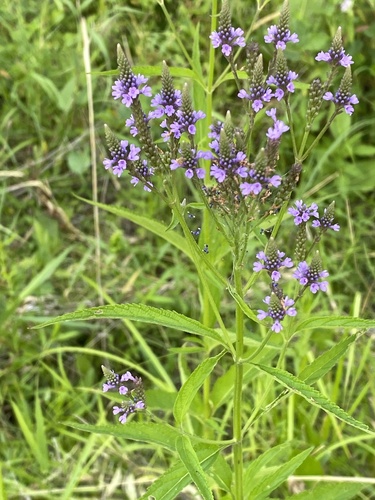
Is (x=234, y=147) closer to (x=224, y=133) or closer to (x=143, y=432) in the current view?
(x=224, y=133)

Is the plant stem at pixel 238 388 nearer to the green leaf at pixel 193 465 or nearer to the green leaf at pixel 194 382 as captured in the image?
the green leaf at pixel 194 382

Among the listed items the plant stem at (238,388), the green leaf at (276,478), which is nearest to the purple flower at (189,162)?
the plant stem at (238,388)

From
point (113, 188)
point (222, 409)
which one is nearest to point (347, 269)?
point (222, 409)

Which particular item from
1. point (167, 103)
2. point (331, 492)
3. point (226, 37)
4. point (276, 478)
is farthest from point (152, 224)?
point (331, 492)

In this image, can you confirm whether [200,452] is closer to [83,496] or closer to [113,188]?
[83,496]

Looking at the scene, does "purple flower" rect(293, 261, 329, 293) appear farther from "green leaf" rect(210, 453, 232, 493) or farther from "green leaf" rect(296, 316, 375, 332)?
"green leaf" rect(210, 453, 232, 493)

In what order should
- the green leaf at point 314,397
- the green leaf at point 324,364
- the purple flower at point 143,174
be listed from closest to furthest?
the green leaf at point 314,397
the purple flower at point 143,174
the green leaf at point 324,364
